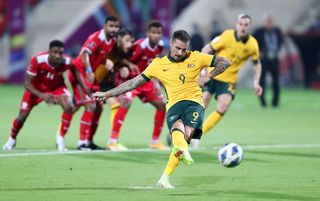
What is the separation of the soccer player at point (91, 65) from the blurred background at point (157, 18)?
61.7 ft

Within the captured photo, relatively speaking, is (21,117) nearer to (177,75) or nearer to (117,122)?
(117,122)

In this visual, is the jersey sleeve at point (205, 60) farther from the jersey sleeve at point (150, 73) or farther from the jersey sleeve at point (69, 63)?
the jersey sleeve at point (69, 63)

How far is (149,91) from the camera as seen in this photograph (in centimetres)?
1587

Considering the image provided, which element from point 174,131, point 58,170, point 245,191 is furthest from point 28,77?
point 245,191

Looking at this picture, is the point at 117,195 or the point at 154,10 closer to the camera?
the point at 117,195

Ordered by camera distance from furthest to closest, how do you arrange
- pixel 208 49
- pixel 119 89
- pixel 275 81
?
pixel 275 81 < pixel 208 49 < pixel 119 89

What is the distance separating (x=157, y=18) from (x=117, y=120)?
64.2ft

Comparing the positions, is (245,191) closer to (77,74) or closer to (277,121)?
(77,74)

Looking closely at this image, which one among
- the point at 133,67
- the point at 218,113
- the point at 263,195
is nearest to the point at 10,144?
the point at 133,67

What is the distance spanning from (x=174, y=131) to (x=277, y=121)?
10576mm

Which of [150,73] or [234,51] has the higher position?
[234,51]

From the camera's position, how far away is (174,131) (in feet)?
36.4

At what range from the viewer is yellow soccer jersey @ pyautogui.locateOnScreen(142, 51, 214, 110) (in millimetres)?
11430

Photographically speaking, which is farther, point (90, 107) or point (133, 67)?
point (133, 67)
